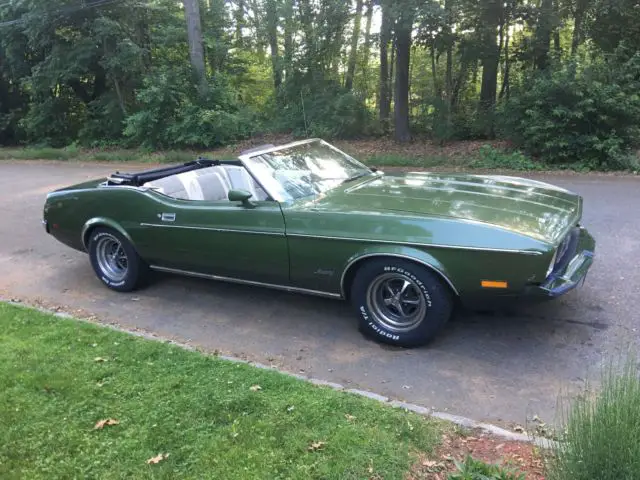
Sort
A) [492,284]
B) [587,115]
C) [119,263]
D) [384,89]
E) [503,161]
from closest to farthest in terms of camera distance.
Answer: [492,284]
[119,263]
[587,115]
[503,161]
[384,89]

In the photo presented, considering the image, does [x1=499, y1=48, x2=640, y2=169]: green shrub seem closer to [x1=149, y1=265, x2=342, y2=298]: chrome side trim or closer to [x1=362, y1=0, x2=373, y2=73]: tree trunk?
[x1=362, y1=0, x2=373, y2=73]: tree trunk

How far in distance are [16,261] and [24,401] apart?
4055 mm

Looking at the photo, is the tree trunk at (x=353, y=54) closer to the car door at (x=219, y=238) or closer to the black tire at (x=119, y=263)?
the black tire at (x=119, y=263)

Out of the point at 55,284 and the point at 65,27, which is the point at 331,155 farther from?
the point at 65,27

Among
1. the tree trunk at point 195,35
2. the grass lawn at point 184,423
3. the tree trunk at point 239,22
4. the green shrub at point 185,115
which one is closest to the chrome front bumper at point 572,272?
the grass lawn at point 184,423

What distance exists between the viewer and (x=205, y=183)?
Answer: 217 inches

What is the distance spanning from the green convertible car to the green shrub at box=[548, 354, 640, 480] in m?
1.44

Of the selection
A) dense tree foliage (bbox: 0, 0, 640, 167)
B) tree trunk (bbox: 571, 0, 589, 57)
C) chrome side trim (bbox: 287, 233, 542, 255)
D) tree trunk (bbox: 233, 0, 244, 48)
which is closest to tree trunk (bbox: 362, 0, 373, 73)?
dense tree foliage (bbox: 0, 0, 640, 167)

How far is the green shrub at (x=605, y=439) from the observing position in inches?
79.6

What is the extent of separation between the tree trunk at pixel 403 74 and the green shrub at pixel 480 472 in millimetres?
12656

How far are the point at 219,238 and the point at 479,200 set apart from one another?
2.14 m

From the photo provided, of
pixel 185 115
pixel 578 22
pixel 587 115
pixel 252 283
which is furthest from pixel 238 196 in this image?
pixel 185 115

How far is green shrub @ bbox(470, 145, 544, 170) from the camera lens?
12195mm

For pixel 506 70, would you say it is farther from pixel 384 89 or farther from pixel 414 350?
pixel 414 350
